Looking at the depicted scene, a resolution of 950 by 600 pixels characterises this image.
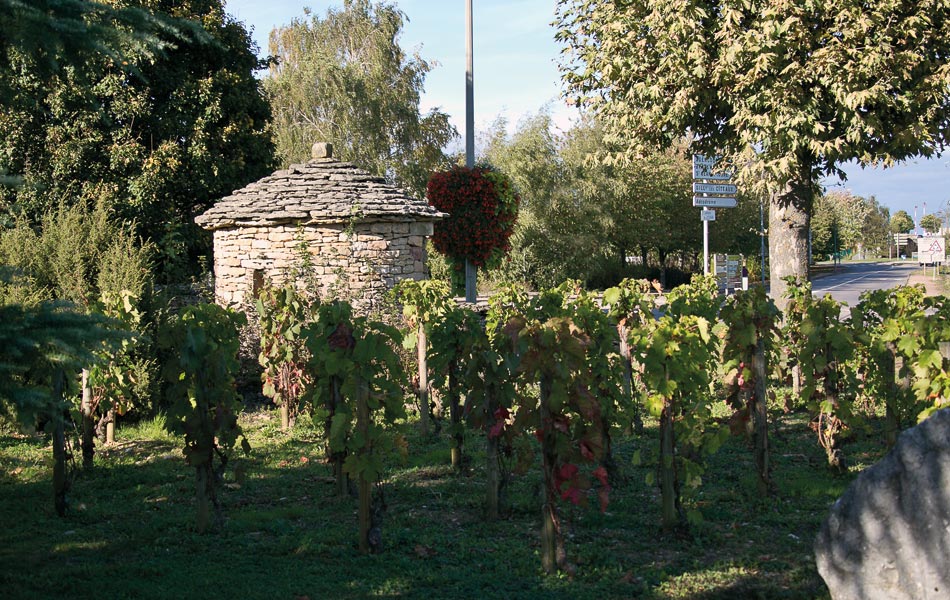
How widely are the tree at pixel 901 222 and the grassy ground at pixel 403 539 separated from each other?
13273 centimetres

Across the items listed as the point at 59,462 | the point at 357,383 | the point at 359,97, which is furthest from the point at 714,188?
the point at 359,97

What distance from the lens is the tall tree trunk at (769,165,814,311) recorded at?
39.5ft

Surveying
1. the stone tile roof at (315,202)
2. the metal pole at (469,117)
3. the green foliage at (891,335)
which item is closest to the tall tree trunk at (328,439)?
the green foliage at (891,335)

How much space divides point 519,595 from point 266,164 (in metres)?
13.4

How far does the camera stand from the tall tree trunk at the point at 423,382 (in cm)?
871

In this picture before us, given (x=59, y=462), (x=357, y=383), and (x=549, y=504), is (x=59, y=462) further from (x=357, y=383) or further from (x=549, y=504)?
(x=549, y=504)

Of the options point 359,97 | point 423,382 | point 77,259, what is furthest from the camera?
point 359,97

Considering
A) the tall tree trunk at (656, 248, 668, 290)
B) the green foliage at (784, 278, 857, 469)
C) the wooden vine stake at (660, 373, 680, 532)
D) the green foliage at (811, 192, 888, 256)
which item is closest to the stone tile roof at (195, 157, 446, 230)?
the green foliage at (784, 278, 857, 469)

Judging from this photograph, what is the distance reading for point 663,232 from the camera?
37.3m

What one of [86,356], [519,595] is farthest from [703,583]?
[86,356]

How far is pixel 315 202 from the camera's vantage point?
38.1 ft

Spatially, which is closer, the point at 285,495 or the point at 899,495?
the point at 899,495

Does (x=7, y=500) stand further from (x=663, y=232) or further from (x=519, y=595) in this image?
(x=663, y=232)

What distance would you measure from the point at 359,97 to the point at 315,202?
930 inches
